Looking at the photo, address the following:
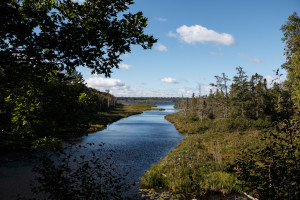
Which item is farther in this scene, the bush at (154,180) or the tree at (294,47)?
the tree at (294,47)

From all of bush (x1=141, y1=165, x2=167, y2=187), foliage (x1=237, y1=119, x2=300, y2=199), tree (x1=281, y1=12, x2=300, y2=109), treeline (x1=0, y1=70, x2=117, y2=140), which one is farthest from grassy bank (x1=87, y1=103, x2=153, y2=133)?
tree (x1=281, y1=12, x2=300, y2=109)

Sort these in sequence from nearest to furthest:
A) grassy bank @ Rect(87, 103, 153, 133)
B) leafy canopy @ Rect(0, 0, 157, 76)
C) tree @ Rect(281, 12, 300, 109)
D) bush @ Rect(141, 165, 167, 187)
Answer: leafy canopy @ Rect(0, 0, 157, 76)
bush @ Rect(141, 165, 167, 187)
tree @ Rect(281, 12, 300, 109)
grassy bank @ Rect(87, 103, 153, 133)

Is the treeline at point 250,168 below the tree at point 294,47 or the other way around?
below

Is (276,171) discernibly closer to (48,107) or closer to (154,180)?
(48,107)

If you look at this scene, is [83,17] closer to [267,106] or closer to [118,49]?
[118,49]

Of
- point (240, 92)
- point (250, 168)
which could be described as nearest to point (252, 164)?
point (250, 168)

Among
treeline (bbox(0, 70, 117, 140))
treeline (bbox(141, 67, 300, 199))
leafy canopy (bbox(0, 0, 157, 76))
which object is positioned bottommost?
treeline (bbox(141, 67, 300, 199))

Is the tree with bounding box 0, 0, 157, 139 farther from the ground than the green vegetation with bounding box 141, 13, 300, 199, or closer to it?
farther from the ground

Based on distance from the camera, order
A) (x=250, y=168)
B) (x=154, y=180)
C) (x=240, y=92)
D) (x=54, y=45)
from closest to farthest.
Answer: (x=54, y=45) → (x=250, y=168) → (x=154, y=180) → (x=240, y=92)

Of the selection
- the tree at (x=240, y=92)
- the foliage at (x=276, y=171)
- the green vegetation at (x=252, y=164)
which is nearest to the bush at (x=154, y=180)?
the green vegetation at (x=252, y=164)

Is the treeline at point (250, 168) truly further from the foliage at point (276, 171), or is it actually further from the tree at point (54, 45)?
the tree at point (54, 45)

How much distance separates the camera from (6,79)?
13.7 ft

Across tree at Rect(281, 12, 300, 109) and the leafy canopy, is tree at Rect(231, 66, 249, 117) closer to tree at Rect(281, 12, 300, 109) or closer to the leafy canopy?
tree at Rect(281, 12, 300, 109)

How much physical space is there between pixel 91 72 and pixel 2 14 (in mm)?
2116
